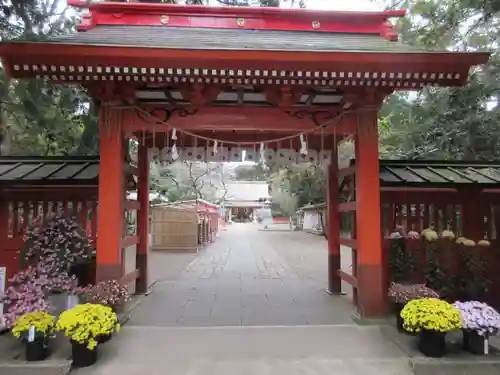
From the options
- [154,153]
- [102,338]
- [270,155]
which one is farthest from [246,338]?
[154,153]

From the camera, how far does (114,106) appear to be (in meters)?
5.06

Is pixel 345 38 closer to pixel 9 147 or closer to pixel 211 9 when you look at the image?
pixel 211 9

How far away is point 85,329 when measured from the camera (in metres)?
3.68

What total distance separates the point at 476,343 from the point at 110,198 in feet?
14.8

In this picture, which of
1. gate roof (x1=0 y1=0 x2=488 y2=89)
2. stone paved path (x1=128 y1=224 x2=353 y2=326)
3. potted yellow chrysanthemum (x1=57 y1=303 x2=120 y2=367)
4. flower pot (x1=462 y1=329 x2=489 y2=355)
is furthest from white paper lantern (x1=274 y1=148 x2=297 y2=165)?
potted yellow chrysanthemum (x1=57 y1=303 x2=120 y2=367)

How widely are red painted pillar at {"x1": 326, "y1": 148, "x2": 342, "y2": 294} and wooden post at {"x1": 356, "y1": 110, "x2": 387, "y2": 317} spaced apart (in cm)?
160

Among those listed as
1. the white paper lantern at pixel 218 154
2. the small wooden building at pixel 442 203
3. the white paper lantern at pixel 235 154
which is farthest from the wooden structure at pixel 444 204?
the white paper lantern at pixel 218 154

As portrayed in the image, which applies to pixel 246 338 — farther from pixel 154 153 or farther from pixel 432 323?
pixel 154 153

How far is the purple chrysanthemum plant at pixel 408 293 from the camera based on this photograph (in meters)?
4.49

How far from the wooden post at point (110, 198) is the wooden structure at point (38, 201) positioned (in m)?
0.61

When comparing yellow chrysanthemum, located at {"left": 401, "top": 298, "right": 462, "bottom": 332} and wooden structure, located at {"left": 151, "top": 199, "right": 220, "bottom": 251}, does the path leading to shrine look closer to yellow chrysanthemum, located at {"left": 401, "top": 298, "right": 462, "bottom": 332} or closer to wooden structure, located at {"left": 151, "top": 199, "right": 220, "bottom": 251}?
yellow chrysanthemum, located at {"left": 401, "top": 298, "right": 462, "bottom": 332}

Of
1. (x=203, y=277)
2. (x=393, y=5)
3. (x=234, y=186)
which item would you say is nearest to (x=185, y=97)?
(x=203, y=277)

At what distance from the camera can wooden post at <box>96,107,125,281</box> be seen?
4.88 metres

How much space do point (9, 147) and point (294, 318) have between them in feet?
28.3
